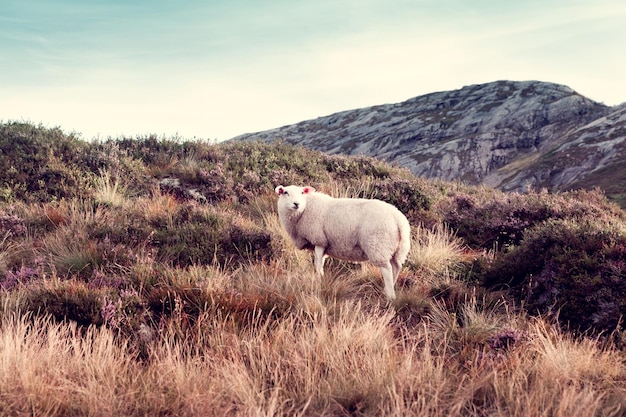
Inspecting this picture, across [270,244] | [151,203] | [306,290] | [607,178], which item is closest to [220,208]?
[151,203]

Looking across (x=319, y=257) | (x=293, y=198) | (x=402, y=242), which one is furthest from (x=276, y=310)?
(x=402, y=242)

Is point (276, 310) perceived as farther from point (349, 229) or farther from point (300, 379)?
point (349, 229)

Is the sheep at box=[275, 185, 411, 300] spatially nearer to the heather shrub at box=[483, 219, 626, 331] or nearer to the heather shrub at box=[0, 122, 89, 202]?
the heather shrub at box=[483, 219, 626, 331]

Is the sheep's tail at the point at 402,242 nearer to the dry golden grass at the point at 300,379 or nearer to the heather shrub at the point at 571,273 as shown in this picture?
the heather shrub at the point at 571,273

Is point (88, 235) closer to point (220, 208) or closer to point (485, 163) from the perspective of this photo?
point (220, 208)

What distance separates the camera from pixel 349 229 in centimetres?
617

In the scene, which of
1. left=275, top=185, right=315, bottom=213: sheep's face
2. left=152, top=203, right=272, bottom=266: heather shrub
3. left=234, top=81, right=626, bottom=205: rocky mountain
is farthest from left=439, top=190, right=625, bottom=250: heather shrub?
left=234, top=81, right=626, bottom=205: rocky mountain

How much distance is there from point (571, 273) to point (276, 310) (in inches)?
162

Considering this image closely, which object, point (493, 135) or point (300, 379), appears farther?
point (493, 135)

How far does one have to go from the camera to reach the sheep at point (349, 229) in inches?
234

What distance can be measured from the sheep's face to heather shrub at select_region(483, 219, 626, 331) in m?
3.30

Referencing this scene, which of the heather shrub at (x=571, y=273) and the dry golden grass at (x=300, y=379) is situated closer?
the dry golden grass at (x=300, y=379)

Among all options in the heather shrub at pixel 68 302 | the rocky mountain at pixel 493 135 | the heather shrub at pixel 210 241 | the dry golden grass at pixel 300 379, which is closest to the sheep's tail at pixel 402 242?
the dry golden grass at pixel 300 379

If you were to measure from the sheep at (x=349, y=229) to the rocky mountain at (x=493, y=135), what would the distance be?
4363 centimetres
